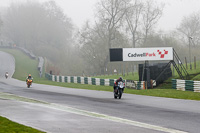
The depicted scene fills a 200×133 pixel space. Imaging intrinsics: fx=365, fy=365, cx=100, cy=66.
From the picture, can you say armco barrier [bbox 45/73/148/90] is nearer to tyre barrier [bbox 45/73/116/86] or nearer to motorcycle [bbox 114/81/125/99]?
tyre barrier [bbox 45/73/116/86]

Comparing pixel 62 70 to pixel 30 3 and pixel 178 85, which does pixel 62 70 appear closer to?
pixel 30 3

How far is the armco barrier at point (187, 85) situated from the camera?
86.3 ft

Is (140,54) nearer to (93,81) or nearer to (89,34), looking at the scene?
(93,81)

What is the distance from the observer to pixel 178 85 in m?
28.7

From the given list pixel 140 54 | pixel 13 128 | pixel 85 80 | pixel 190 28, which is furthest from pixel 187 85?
pixel 190 28

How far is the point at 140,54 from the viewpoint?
3200 centimetres

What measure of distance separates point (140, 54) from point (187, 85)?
602cm

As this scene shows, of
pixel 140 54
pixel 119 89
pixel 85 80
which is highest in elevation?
pixel 140 54

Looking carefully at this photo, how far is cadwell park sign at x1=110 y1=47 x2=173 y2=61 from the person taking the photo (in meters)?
32.0

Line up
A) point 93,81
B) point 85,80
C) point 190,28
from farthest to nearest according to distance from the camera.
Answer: point 190,28
point 85,80
point 93,81

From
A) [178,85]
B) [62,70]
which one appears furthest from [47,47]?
[178,85]

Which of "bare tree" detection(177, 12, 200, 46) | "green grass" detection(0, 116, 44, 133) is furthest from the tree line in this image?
"green grass" detection(0, 116, 44, 133)

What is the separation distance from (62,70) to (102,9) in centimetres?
2085

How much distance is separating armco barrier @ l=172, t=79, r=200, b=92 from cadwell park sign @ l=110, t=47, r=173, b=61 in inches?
142
